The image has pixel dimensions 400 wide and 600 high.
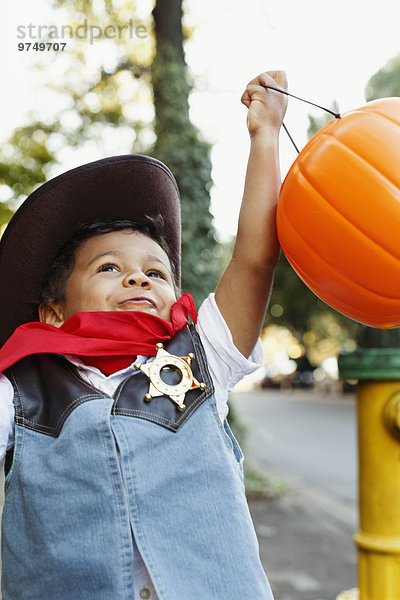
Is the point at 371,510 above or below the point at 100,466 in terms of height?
below

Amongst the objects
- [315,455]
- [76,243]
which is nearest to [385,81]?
[315,455]

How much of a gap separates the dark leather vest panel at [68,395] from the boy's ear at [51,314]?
0.86ft

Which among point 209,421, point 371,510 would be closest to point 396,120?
point 209,421

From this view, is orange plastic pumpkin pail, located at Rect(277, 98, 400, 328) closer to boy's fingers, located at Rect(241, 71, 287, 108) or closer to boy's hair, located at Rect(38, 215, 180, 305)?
boy's fingers, located at Rect(241, 71, 287, 108)

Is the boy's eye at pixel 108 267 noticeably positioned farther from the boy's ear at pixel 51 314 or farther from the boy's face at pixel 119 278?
the boy's ear at pixel 51 314

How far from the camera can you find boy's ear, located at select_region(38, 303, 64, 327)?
76.0 inches

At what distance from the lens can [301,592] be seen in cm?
417

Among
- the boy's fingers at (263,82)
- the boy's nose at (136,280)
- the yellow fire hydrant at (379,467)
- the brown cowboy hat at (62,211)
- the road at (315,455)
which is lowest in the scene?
the road at (315,455)

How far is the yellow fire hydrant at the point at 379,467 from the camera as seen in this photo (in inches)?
98.0

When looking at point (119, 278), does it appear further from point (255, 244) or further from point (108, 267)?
point (255, 244)

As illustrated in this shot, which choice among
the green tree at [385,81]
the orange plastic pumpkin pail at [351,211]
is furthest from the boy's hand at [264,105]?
the green tree at [385,81]

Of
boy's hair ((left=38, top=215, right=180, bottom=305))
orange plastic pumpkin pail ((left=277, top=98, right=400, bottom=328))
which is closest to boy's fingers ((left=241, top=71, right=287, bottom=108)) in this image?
orange plastic pumpkin pail ((left=277, top=98, right=400, bottom=328))

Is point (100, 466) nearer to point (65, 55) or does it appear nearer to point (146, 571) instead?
point (146, 571)

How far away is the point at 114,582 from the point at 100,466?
237 millimetres
